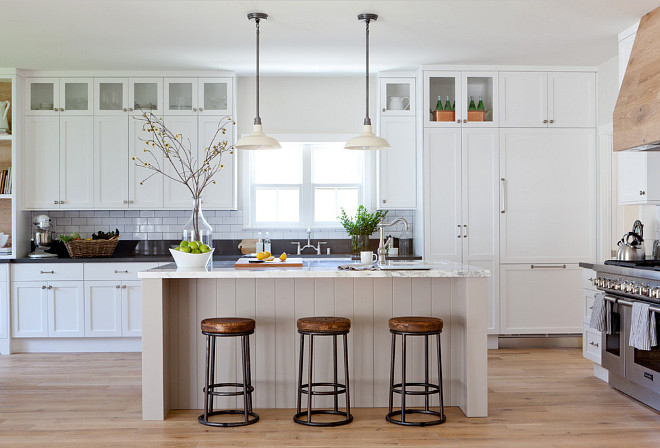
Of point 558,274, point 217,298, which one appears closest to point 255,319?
point 217,298

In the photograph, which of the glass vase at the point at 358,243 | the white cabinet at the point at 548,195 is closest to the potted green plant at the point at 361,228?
the glass vase at the point at 358,243

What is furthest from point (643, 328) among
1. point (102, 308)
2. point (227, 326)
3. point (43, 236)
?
point (43, 236)

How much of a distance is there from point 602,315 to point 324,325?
211 centimetres

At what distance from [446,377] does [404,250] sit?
8.15 ft

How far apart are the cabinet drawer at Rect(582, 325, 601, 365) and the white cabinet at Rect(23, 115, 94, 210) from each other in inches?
189

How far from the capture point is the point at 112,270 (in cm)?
632

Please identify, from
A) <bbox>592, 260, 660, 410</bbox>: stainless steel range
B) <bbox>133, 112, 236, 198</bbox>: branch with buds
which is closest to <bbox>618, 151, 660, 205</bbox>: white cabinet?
<bbox>592, 260, 660, 410</bbox>: stainless steel range

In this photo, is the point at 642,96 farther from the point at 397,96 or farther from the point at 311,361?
the point at 311,361

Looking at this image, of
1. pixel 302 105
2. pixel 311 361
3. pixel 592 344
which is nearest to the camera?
pixel 311 361

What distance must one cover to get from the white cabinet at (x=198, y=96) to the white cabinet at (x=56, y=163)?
0.95 metres

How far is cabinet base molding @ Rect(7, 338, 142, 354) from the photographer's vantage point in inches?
251

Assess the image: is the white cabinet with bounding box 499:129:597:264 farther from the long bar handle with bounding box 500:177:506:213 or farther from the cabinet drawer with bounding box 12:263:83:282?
the cabinet drawer with bounding box 12:263:83:282

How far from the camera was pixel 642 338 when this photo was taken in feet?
13.7

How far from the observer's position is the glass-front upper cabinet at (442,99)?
6.40 metres
